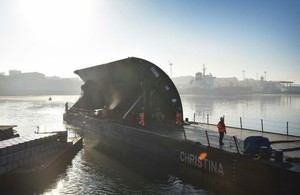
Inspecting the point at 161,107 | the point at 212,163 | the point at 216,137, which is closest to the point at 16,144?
the point at 212,163

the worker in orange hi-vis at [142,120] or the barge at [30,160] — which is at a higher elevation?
the worker in orange hi-vis at [142,120]

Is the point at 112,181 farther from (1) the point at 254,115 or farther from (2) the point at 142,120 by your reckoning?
(1) the point at 254,115

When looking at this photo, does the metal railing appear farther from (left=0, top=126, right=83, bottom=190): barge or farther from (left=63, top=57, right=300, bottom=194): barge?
(left=0, top=126, right=83, bottom=190): barge

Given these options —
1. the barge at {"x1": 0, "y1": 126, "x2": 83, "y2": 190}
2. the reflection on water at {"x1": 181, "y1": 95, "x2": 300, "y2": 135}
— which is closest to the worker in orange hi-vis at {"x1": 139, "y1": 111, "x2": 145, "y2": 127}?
the reflection on water at {"x1": 181, "y1": 95, "x2": 300, "y2": 135}

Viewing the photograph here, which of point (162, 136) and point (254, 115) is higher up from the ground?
point (162, 136)

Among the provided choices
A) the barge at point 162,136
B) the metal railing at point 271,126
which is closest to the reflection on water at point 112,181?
the barge at point 162,136

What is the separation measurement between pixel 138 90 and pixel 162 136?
1404 centimetres

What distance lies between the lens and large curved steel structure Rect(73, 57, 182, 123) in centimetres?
3631

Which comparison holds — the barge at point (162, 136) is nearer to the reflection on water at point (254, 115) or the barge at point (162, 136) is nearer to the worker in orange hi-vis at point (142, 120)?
the worker in orange hi-vis at point (142, 120)

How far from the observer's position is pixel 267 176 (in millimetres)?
15656

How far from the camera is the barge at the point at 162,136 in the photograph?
53.4 ft

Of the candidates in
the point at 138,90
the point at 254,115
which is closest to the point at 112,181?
the point at 138,90

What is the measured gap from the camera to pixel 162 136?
25.2 m

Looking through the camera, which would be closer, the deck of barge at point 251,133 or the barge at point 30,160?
the deck of barge at point 251,133
